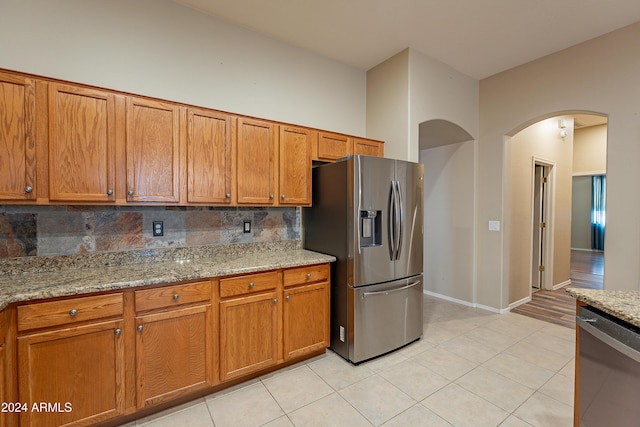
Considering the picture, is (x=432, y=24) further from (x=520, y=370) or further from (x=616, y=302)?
(x=520, y=370)

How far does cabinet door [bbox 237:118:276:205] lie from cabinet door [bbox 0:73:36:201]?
4.11 ft

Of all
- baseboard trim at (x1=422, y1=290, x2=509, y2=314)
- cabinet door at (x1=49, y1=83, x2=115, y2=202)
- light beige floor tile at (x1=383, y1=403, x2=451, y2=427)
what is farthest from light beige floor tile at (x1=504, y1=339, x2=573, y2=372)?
cabinet door at (x1=49, y1=83, x2=115, y2=202)

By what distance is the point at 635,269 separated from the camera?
2629 millimetres

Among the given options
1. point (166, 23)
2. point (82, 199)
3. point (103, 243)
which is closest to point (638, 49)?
point (166, 23)

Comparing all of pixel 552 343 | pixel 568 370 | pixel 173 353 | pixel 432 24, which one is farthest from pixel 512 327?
pixel 173 353

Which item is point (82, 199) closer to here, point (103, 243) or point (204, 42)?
point (103, 243)

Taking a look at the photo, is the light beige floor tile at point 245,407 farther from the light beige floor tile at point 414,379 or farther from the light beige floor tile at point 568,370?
the light beige floor tile at point 568,370

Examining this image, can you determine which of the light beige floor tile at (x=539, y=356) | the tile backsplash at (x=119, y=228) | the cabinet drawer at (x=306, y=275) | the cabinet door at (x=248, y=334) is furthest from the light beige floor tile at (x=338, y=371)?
the light beige floor tile at (x=539, y=356)

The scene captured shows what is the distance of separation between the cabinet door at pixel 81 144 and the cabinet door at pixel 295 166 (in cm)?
126

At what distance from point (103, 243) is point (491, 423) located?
2.98 m

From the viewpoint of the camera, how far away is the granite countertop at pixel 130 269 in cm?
158

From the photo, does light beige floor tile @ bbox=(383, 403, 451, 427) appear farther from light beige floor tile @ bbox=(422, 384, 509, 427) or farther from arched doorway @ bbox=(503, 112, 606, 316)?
arched doorway @ bbox=(503, 112, 606, 316)

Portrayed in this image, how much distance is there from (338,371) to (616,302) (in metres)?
1.86

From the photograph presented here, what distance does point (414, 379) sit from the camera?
228 centimetres
